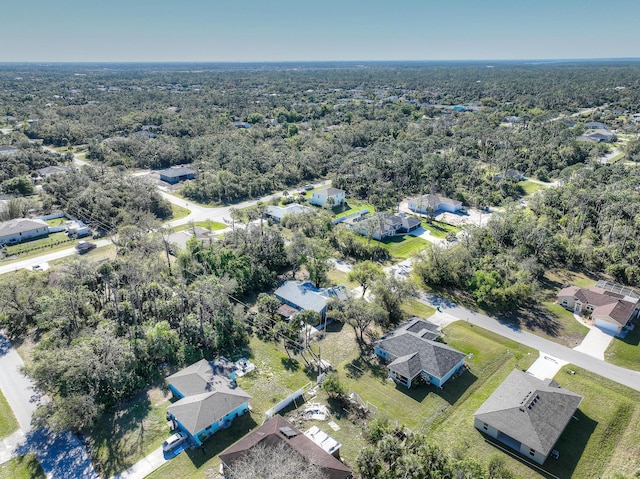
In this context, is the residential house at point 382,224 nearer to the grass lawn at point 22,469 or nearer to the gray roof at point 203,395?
the gray roof at point 203,395

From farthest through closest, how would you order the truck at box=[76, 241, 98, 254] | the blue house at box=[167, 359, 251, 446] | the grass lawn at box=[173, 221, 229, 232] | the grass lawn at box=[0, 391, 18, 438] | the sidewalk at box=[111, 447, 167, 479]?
1. the grass lawn at box=[173, 221, 229, 232]
2. the truck at box=[76, 241, 98, 254]
3. the grass lawn at box=[0, 391, 18, 438]
4. the blue house at box=[167, 359, 251, 446]
5. the sidewalk at box=[111, 447, 167, 479]

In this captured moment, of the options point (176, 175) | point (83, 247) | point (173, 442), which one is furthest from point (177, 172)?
point (173, 442)

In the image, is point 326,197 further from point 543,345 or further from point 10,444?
point 10,444

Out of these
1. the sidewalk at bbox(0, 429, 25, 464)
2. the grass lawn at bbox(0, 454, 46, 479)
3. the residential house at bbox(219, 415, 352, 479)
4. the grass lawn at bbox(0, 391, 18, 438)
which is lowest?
the grass lawn at bbox(0, 391, 18, 438)

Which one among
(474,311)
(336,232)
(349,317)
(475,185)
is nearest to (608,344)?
(474,311)

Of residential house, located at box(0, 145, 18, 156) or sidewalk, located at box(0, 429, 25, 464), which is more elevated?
residential house, located at box(0, 145, 18, 156)

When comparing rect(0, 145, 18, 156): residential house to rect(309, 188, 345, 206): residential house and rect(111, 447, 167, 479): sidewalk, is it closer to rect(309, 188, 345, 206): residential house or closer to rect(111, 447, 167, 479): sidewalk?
rect(309, 188, 345, 206): residential house

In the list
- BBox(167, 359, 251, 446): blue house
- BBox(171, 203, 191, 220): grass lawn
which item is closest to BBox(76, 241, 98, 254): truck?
BBox(171, 203, 191, 220): grass lawn
